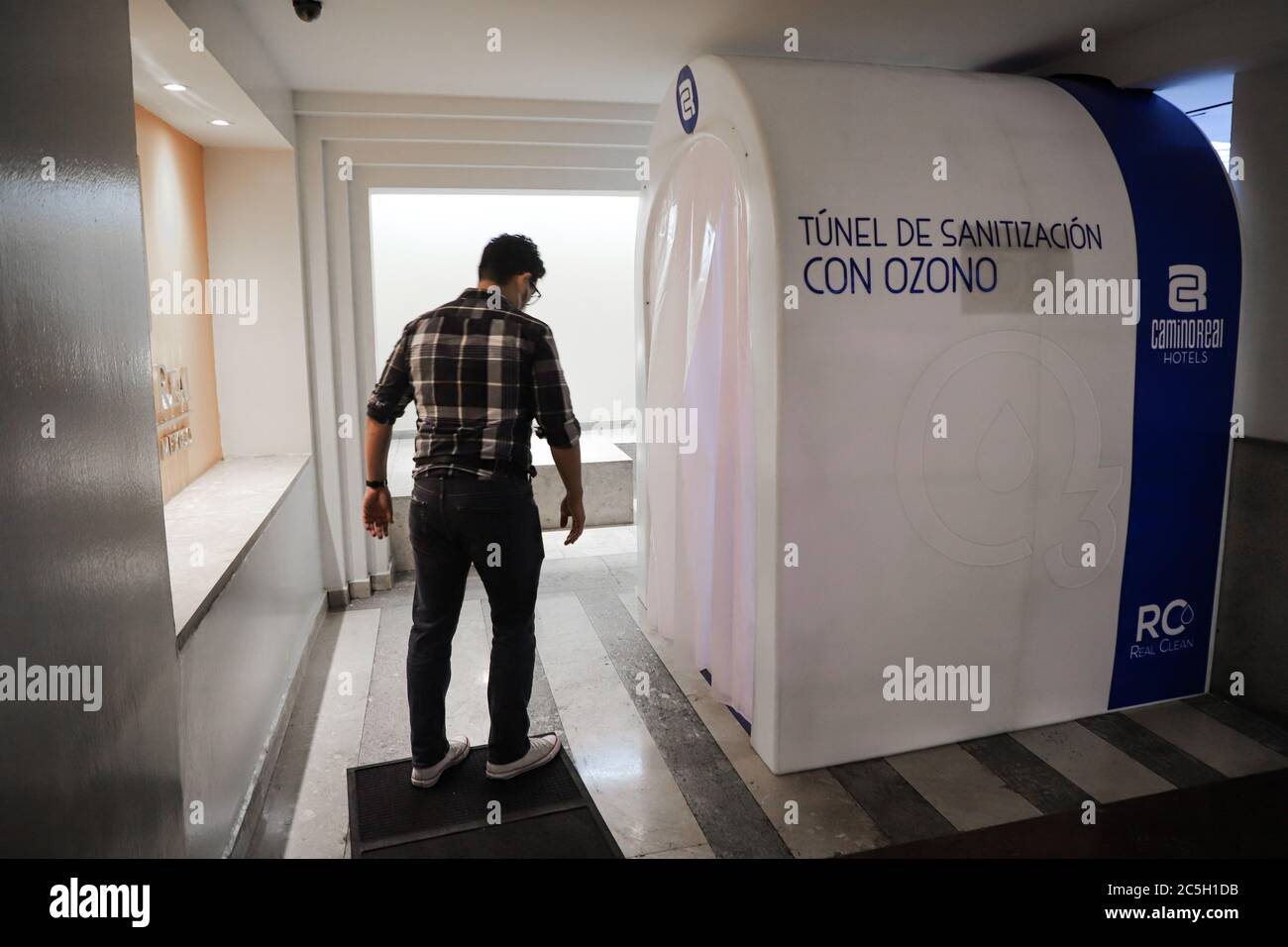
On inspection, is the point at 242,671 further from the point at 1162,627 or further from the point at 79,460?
the point at 1162,627

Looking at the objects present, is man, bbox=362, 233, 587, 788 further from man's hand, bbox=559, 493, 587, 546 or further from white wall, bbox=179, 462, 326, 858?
white wall, bbox=179, 462, 326, 858

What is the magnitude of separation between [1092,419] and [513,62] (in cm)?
274

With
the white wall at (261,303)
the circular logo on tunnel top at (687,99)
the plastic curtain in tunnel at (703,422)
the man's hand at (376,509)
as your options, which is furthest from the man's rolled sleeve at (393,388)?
the white wall at (261,303)

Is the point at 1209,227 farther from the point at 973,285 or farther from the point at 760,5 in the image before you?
the point at 760,5

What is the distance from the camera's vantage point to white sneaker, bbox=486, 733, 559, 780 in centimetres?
278

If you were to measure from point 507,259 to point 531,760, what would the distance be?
1580 millimetres

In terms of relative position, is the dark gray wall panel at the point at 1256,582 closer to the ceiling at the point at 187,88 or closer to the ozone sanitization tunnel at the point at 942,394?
the ozone sanitization tunnel at the point at 942,394

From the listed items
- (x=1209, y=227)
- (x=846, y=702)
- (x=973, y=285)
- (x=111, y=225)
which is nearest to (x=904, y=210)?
(x=973, y=285)

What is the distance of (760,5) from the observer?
10.4ft

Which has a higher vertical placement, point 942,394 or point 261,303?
point 261,303

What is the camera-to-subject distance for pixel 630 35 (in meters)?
3.45

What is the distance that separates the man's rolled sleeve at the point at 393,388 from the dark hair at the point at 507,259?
0.30m

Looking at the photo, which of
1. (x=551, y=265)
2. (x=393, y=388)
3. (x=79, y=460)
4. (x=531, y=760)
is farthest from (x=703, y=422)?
(x=551, y=265)

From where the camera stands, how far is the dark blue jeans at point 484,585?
2.56 metres
